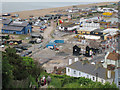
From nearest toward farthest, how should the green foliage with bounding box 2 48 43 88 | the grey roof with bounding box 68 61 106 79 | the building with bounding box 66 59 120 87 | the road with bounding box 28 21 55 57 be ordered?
the green foliage with bounding box 2 48 43 88 → the building with bounding box 66 59 120 87 → the grey roof with bounding box 68 61 106 79 → the road with bounding box 28 21 55 57

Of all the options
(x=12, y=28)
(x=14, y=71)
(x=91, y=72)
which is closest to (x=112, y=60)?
(x=91, y=72)

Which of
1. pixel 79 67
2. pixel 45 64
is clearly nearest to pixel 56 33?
pixel 45 64

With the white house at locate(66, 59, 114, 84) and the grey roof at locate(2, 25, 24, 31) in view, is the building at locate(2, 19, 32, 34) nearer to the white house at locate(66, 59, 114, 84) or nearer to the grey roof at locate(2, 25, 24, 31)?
the grey roof at locate(2, 25, 24, 31)

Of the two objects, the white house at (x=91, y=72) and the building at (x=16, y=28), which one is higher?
the building at (x=16, y=28)

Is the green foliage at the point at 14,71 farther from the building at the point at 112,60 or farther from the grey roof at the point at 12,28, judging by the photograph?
the grey roof at the point at 12,28

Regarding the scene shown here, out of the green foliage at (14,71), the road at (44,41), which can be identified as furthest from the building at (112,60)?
the road at (44,41)

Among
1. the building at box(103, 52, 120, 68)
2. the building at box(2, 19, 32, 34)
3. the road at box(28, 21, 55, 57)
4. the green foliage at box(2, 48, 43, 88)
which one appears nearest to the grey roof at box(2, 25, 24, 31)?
the building at box(2, 19, 32, 34)

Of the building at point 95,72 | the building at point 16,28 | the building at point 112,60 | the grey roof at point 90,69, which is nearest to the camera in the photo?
the building at point 95,72

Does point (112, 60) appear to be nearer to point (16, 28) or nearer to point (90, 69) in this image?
point (90, 69)

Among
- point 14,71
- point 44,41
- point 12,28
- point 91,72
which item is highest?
point 14,71
